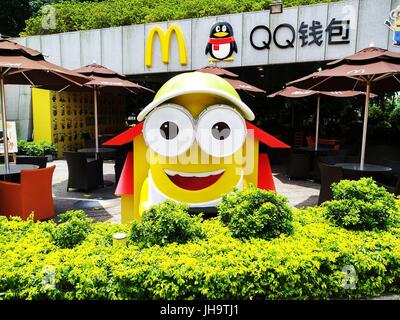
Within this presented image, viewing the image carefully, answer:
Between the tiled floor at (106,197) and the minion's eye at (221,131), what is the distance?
3.23 meters

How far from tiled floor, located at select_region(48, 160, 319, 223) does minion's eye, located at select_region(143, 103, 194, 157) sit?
120 inches

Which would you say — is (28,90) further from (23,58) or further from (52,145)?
(23,58)

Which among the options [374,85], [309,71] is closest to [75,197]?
[374,85]

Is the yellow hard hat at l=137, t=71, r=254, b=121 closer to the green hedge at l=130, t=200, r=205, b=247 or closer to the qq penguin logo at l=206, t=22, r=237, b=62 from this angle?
the green hedge at l=130, t=200, r=205, b=247

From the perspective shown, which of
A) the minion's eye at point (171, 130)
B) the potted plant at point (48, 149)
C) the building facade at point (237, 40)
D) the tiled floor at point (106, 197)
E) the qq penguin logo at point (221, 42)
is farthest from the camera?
the potted plant at point (48, 149)

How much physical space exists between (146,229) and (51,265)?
79 cm

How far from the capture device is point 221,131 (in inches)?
143

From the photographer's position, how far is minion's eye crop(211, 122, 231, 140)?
3.62 metres

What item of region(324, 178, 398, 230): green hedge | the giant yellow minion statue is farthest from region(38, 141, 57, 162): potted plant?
region(324, 178, 398, 230): green hedge

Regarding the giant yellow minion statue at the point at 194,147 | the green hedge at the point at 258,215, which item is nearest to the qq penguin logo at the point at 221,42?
the giant yellow minion statue at the point at 194,147

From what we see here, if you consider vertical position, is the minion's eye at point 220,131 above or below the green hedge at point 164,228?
above

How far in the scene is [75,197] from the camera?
804 centimetres

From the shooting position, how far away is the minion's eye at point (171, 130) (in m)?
3.57

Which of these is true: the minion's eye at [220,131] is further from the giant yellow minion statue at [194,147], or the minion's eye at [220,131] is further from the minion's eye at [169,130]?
the minion's eye at [169,130]
